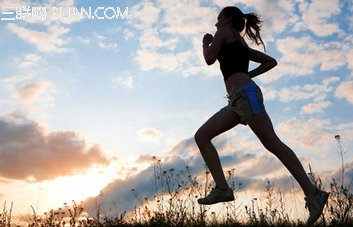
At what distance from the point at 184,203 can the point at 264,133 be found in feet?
8.07

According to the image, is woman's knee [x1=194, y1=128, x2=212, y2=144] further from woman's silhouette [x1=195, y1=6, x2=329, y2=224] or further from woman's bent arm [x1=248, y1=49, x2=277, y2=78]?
woman's bent arm [x1=248, y1=49, x2=277, y2=78]

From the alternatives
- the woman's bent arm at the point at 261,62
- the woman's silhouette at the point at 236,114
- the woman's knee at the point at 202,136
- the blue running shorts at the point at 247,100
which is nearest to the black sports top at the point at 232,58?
the woman's silhouette at the point at 236,114

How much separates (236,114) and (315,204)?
1337 mm

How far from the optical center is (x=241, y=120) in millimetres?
4980

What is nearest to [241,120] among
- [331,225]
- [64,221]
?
[331,225]

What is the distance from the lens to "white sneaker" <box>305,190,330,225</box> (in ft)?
15.8

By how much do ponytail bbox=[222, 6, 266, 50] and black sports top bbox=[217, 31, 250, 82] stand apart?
33 cm

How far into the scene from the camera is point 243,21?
5.20 metres

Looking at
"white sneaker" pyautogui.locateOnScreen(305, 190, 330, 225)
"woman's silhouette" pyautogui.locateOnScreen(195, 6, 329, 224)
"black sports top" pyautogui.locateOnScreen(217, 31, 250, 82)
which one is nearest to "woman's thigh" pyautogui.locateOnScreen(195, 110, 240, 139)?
"woman's silhouette" pyautogui.locateOnScreen(195, 6, 329, 224)

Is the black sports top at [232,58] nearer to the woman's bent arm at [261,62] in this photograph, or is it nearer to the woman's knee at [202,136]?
the woman's bent arm at [261,62]

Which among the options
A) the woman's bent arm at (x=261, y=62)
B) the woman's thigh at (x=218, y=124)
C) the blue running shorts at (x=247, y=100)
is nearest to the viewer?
the blue running shorts at (x=247, y=100)

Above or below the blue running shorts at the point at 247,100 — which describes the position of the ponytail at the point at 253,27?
above

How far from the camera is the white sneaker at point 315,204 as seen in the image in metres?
4.81

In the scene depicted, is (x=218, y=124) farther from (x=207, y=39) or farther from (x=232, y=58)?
(x=207, y=39)
